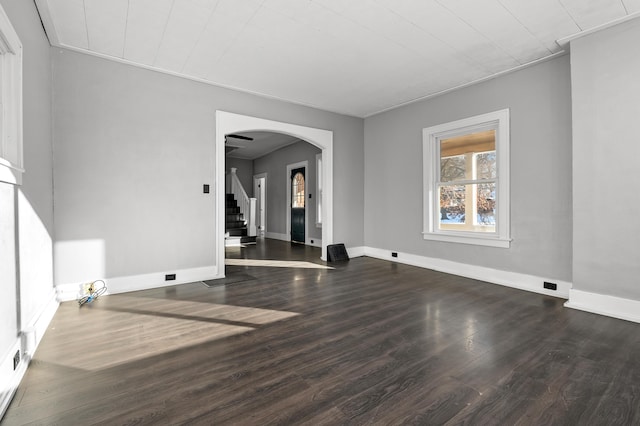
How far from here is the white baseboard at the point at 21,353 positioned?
1.57m

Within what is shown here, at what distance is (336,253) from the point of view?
5578mm

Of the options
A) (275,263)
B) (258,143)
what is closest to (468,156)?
(275,263)

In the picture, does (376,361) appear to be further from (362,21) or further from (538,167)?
(538,167)

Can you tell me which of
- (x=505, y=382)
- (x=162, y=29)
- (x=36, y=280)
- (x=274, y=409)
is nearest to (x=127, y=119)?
(x=162, y=29)

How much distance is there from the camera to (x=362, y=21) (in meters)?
2.87

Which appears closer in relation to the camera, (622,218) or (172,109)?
(622,218)

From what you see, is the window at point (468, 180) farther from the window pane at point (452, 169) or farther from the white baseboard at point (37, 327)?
the white baseboard at point (37, 327)

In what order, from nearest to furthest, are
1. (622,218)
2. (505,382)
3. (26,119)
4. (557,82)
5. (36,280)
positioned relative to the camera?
(505,382)
(26,119)
(36,280)
(622,218)
(557,82)

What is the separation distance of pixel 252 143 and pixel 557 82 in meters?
6.77

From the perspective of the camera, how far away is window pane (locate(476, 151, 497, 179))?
4258mm

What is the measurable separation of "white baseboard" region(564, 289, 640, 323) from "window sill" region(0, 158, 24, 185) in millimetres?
4674

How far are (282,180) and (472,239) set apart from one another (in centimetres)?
607

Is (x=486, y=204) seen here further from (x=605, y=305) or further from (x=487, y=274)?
(x=605, y=305)

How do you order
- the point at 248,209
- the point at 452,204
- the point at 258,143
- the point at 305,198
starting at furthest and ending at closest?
the point at 248,209
the point at 258,143
the point at 305,198
the point at 452,204
